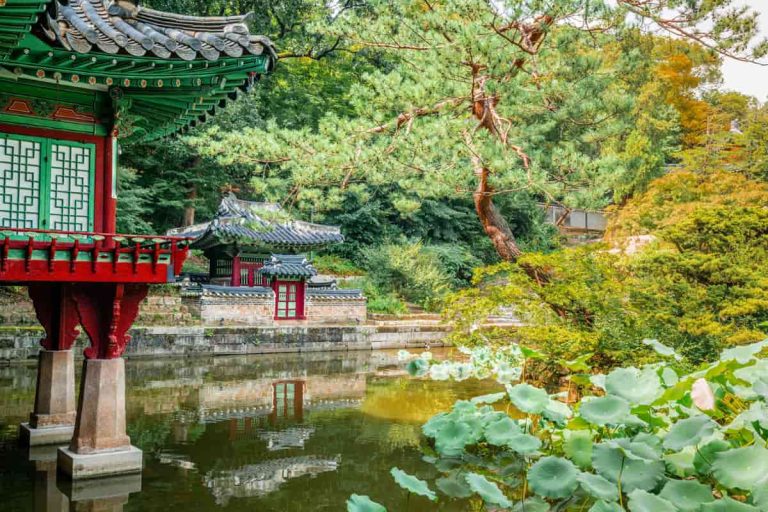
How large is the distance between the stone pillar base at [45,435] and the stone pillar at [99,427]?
145 cm

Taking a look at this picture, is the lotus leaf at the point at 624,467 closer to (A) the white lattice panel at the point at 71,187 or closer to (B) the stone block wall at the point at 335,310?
(A) the white lattice panel at the point at 71,187

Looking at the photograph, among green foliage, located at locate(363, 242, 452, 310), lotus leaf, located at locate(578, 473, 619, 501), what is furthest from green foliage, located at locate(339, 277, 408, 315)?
lotus leaf, located at locate(578, 473, 619, 501)

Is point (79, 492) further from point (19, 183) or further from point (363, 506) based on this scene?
point (363, 506)

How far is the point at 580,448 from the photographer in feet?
10.9

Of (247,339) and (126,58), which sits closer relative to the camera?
(126,58)

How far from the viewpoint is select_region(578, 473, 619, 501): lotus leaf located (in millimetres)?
2662

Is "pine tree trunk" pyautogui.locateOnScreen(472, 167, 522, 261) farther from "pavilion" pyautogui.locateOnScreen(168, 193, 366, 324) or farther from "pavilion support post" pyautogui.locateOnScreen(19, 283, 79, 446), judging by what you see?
"pavilion" pyautogui.locateOnScreen(168, 193, 366, 324)

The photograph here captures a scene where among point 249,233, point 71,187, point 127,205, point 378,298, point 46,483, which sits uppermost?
point 127,205

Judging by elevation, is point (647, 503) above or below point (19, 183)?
below

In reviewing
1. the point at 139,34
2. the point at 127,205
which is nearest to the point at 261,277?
the point at 127,205

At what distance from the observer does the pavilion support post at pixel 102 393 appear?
648 cm

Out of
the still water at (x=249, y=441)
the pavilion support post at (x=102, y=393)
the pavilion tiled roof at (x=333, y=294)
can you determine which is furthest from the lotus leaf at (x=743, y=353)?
the pavilion tiled roof at (x=333, y=294)

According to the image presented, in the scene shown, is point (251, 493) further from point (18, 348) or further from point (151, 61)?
point (18, 348)

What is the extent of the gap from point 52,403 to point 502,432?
21.3 ft
